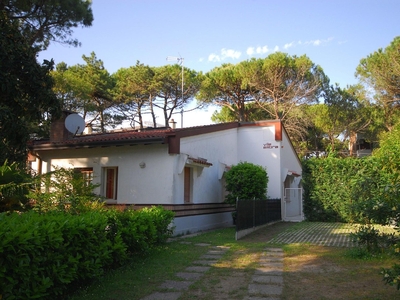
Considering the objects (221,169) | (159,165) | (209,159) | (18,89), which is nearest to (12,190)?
(18,89)

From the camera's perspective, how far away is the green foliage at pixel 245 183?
47.3 ft

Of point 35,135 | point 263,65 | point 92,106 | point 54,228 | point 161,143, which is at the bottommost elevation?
point 54,228

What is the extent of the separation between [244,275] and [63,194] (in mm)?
4521

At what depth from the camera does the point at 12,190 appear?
7.87m

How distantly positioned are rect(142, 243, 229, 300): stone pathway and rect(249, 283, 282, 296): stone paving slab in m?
1.07

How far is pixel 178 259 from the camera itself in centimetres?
826

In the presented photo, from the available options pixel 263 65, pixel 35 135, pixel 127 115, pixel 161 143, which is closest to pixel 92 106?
pixel 127 115

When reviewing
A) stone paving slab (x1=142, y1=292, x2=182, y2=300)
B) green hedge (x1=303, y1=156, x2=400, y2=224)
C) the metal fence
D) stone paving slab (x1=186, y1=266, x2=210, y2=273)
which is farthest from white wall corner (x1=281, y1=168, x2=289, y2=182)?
stone paving slab (x1=142, y1=292, x2=182, y2=300)

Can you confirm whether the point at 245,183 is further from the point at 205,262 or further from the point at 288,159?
the point at 288,159

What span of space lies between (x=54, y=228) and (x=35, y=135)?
675 inches

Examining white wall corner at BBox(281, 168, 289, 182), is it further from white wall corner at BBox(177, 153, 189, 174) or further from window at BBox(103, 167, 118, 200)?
window at BBox(103, 167, 118, 200)

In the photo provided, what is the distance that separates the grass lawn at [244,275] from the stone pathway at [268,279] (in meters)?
0.11

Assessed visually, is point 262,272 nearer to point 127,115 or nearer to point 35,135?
point 35,135

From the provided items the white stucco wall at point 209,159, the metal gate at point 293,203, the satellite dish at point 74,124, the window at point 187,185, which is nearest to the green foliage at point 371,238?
the white stucco wall at point 209,159
